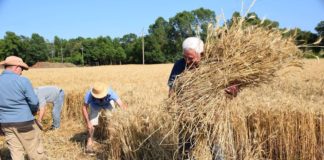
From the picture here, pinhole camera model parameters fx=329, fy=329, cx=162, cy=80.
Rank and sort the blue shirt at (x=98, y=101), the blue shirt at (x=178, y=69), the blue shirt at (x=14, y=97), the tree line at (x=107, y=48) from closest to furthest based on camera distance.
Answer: the blue shirt at (x=178, y=69)
the blue shirt at (x=14, y=97)
the blue shirt at (x=98, y=101)
the tree line at (x=107, y=48)

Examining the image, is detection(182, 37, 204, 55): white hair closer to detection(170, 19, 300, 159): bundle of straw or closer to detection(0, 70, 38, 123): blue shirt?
detection(170, 19, 300, 159): bundle of straw

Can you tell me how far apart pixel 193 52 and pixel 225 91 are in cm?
53

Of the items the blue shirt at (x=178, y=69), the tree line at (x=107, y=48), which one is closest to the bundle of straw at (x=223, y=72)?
the blue shirt at (x=178, y=69)

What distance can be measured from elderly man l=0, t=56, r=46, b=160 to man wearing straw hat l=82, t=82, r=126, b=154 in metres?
1.19

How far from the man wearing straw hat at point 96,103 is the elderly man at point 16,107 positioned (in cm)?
119

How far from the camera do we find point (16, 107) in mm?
4230

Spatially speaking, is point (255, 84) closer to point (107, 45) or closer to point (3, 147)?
point (3, 147)

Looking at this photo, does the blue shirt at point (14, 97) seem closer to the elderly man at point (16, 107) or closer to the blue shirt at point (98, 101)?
the elderly man at point (16, 107)

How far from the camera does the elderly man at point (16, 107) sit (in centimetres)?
418

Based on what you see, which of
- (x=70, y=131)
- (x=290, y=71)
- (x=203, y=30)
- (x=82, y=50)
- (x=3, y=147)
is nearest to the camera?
(x=290, y=71)

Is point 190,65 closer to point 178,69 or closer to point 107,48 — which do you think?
point 178,69

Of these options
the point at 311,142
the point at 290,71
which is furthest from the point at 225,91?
the point at 311,142

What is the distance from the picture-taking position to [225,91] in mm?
3480

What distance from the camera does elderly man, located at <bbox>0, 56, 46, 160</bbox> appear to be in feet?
13.7
